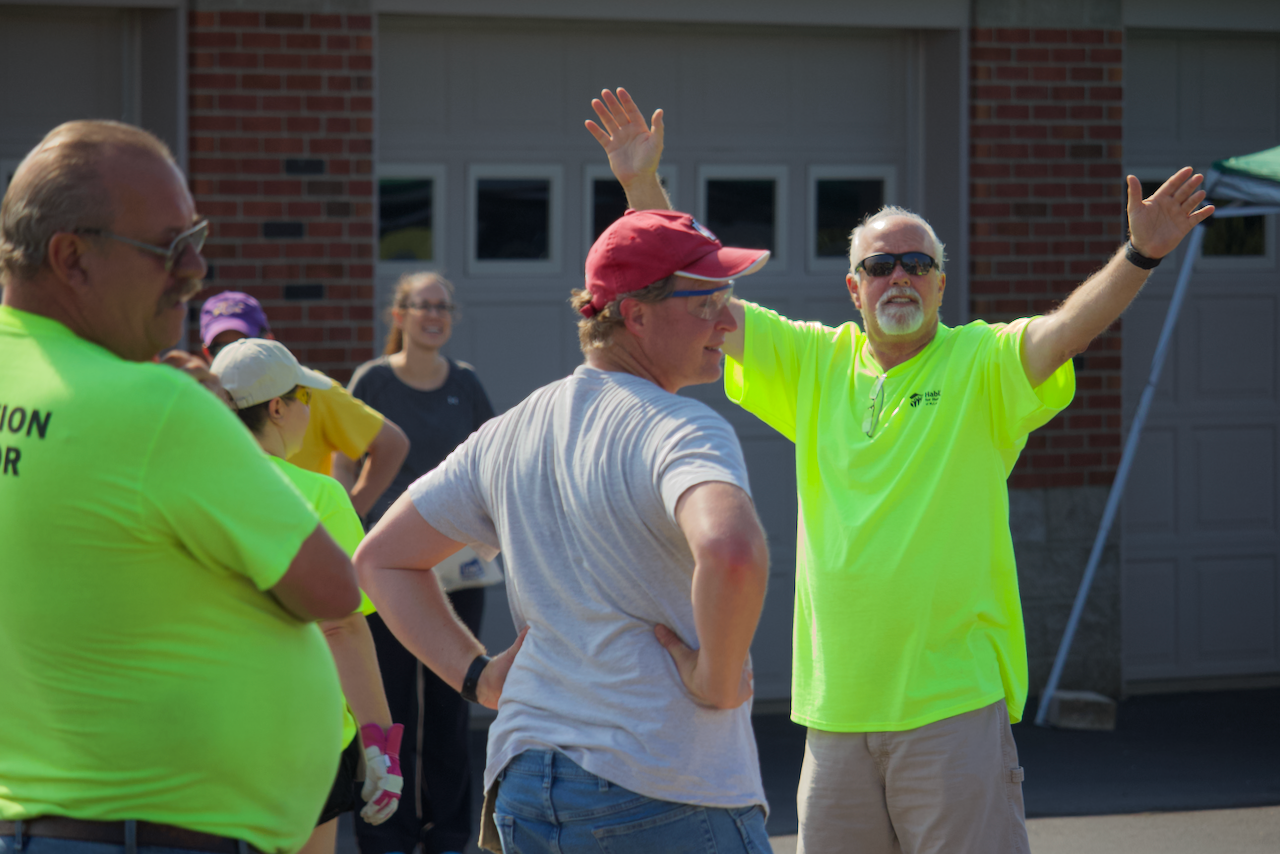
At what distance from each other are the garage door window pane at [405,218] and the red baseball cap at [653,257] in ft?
14.9

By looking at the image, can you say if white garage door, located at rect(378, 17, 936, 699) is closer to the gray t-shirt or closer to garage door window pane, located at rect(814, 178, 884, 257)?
garage door window pane, located at rect(814, 178, 884, 257)

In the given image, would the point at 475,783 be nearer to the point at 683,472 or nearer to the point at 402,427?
the point at 402,427

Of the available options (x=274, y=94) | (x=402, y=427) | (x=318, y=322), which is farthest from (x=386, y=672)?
(x=274, y=94)

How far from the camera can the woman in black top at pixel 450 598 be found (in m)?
4.85

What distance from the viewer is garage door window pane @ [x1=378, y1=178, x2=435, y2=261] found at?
6.65 m

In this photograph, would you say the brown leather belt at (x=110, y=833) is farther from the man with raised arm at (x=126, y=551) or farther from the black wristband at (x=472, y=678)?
the black wristband at (x=472, y=678)

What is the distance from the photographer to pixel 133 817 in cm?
184

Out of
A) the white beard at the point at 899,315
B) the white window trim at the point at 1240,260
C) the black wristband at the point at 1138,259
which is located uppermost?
the white window trim at the point at 1240,260

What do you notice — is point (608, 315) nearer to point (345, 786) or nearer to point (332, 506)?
point (332, 506)

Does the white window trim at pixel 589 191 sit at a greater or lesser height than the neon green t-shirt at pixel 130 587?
greater

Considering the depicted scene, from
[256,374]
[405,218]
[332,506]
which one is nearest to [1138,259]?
[332,506]

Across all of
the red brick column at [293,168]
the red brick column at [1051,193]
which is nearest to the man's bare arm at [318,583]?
the red brick column at [293,168]

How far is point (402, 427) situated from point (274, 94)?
175cm

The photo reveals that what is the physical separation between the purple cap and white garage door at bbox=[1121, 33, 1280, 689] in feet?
15.0
